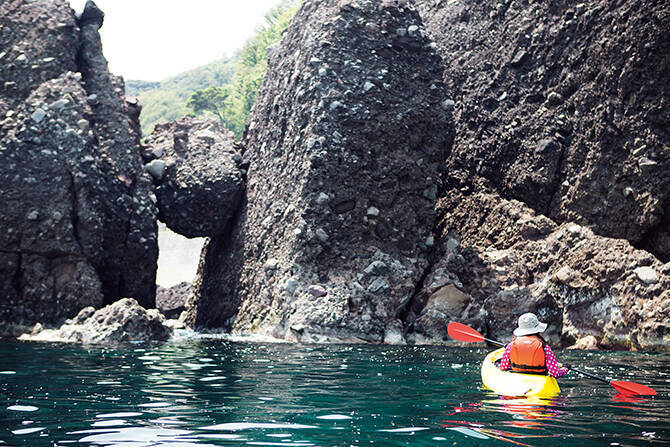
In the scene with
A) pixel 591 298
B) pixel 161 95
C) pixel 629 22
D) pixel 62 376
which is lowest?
pixel 62 376

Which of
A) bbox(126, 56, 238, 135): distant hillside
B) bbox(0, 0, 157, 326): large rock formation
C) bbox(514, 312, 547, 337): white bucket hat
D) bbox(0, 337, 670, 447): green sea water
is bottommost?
bbox(0, 337, 670, 447): green sea water

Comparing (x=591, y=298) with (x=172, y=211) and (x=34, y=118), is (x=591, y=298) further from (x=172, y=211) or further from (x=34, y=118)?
(x=34, y=118)

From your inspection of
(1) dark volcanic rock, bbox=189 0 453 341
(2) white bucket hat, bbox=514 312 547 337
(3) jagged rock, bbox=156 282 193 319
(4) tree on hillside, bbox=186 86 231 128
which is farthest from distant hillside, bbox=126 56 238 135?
(2) white bucket hat, bbox=514 312 547 337

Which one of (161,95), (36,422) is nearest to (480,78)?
(36,422)

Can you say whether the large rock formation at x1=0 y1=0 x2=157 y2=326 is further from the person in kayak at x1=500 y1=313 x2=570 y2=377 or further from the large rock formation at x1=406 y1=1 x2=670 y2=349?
the person in kayak at x1=500 y1=313 x2=570 y2=377

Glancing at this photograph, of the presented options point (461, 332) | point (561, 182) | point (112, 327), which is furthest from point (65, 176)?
point (561, 182)

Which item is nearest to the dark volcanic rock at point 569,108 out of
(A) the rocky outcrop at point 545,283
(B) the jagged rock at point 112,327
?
(A) the rocky outcrop at point 545,283

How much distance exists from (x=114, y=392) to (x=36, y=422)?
1.24m

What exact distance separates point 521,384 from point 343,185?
6.44 meters

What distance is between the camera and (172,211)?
12805mm

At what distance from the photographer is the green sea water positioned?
3717 mm

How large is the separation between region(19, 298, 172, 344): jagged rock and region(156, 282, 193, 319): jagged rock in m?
6.30

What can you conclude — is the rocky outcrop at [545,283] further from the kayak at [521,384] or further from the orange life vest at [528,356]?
the kayak at [521,384]

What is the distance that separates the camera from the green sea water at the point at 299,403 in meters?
3.72
